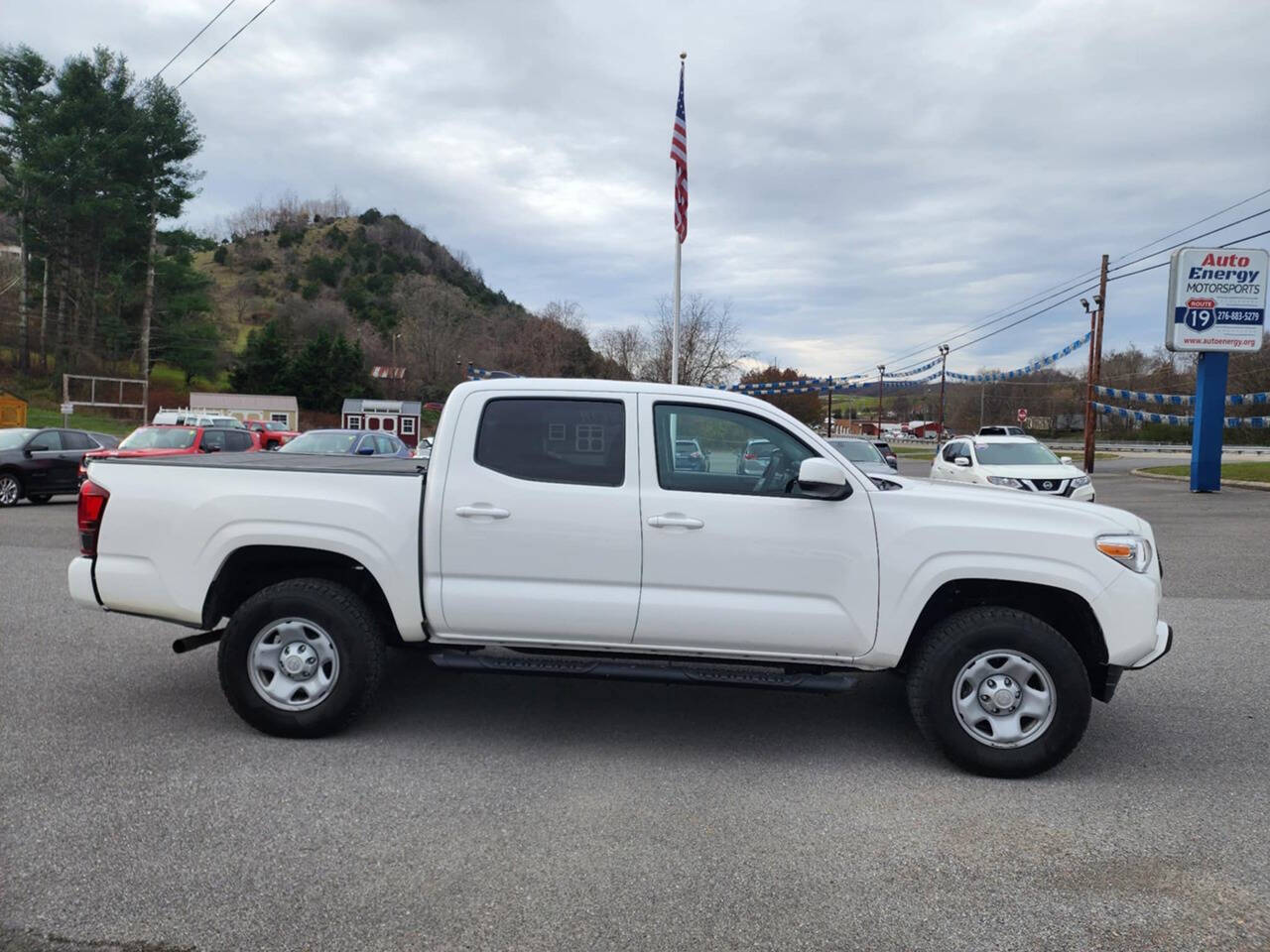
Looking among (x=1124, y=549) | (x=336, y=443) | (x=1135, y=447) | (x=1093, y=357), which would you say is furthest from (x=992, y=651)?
(x=1135, y=447)

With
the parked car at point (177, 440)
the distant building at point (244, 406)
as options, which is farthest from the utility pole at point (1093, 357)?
the distant building at point (244, 406)

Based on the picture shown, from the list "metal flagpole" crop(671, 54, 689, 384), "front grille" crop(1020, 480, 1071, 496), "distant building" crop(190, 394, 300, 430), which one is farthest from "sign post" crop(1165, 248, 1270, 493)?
"distant building" crop(190, 394, 300, 430)

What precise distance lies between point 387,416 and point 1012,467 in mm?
40311

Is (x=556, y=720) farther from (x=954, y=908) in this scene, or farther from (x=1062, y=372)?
(x=1062, y=372)

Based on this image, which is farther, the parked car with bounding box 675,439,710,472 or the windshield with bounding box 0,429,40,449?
the windshield with bounding box 0,429,40,449

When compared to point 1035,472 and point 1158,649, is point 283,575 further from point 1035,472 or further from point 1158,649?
point 1035,472

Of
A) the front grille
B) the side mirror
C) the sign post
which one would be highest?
the sign post

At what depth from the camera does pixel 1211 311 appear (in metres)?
25.3

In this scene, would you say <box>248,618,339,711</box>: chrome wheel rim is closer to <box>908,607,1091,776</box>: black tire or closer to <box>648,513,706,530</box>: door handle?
<box>648,513,706,530</box>: door handle

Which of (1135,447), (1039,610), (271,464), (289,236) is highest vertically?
(289,236)

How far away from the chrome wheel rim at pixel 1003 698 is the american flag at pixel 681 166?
13627 mm

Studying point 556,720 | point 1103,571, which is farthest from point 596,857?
point 1103,571

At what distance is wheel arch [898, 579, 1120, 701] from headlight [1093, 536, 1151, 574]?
27 centimetres

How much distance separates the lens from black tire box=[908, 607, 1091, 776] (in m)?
4.50
